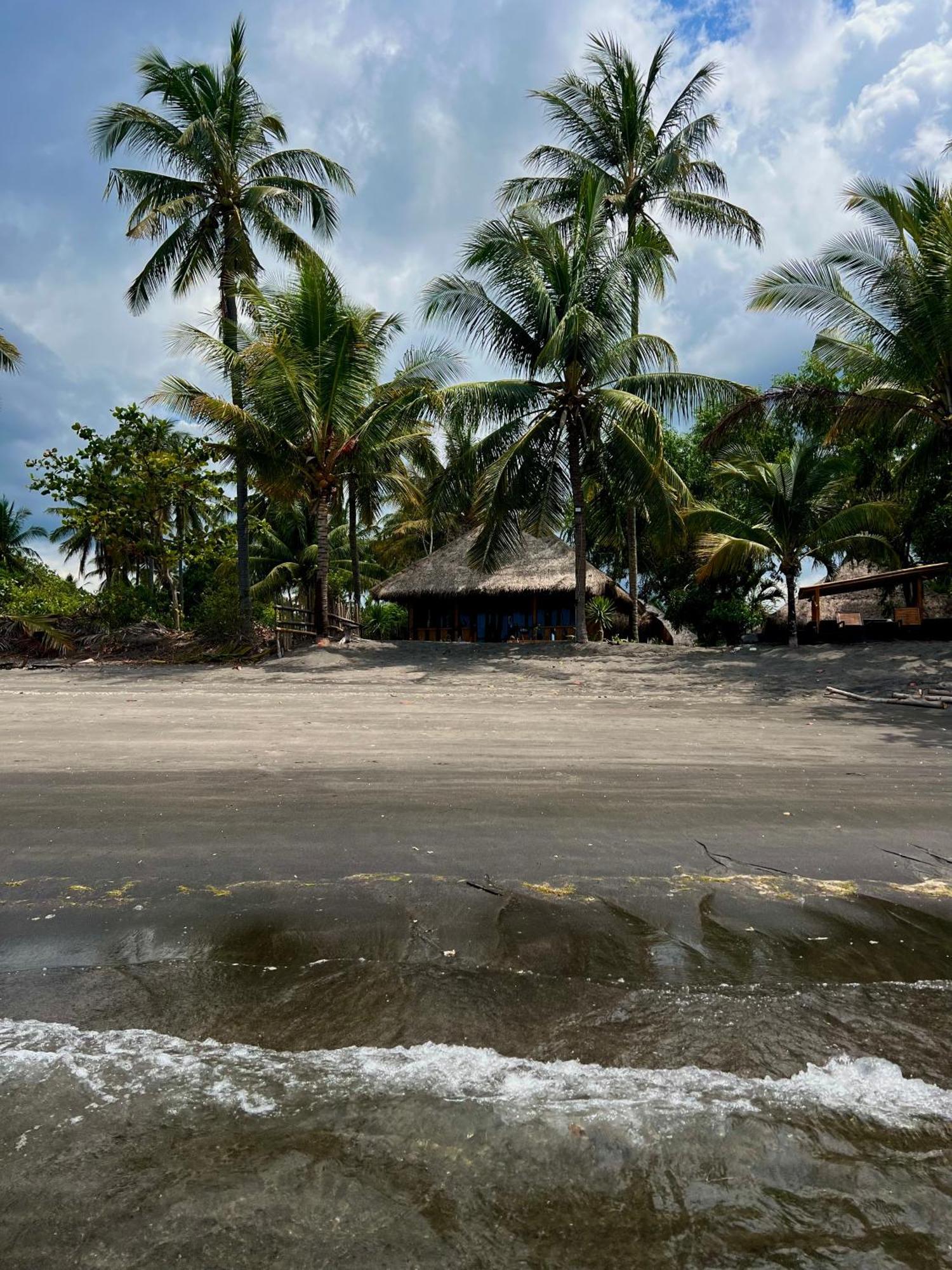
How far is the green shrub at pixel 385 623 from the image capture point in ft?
97.8

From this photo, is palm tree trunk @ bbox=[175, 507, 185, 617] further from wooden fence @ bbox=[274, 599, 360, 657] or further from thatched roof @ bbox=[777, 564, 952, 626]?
thatched roof @ bbox=[777, 564, 952, 626]

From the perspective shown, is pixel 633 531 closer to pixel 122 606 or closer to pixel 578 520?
pixel 578 520

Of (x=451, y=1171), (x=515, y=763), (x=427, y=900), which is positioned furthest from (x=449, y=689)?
(x=451, y=1171)

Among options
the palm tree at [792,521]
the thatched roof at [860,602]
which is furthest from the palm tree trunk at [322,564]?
the thatched roof at [860,602]

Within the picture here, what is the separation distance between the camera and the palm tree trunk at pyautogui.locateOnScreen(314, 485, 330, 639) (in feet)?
60.0

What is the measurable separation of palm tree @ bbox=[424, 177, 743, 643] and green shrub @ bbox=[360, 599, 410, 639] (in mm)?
11928

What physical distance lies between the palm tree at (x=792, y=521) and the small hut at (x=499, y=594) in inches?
174

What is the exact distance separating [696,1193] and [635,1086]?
430mm

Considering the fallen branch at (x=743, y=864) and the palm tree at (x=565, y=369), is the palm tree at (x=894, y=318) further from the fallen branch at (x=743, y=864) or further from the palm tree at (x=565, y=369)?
the fallen branch at (x=743, y=864)

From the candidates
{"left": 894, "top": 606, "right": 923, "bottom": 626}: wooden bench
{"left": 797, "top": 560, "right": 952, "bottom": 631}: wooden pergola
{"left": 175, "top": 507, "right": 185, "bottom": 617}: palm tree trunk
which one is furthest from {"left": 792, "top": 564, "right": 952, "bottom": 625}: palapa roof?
{"left": 175, "top": 507, "right": 185, "bottom": 617}: palm tree trunk

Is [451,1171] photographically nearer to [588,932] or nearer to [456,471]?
[588,932]

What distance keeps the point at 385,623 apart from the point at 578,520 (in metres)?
13.2

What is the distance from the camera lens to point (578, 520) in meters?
18.3

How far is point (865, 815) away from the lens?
17.3ft
